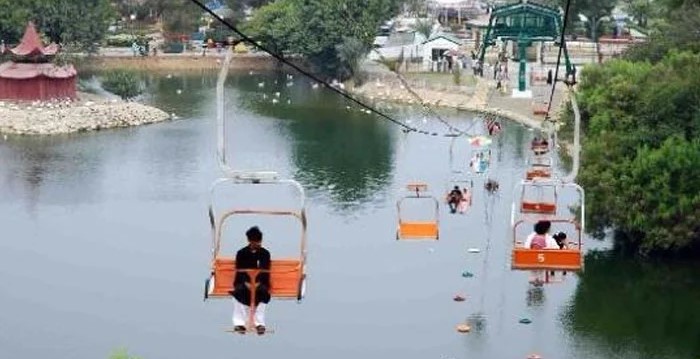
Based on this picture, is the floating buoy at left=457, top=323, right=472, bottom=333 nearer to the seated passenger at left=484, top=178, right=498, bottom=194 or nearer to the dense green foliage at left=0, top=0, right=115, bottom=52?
the seated passenger at left=484, top=178, right=498, bottom=194

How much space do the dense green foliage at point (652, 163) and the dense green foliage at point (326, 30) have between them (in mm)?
35004

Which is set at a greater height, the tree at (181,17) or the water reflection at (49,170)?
the tree at (181,17)

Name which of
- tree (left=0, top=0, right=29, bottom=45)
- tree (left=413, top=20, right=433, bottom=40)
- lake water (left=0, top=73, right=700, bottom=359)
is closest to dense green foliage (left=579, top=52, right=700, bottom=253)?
lake water (left=0, top=73, right=700, bottom=359)

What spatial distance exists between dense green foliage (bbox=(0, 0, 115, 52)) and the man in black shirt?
55.5 m

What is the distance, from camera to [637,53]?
43625 mm

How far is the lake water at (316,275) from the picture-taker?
26.6 m

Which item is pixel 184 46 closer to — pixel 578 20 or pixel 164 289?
pixel 578 20

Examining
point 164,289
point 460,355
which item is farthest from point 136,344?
point 460,355

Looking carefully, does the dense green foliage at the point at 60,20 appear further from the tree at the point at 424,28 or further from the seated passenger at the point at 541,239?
the seated passenger at the point at 541,239

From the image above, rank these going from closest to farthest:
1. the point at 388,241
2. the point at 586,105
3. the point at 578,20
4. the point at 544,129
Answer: the point at 388,241 → the point at 586,105 → the point at 544,129 → the point at 578,20

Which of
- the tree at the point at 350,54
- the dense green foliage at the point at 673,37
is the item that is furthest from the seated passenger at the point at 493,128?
the tree at the point at 350,54

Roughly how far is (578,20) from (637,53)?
30028 millimetres

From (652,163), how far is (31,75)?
32.1 meters

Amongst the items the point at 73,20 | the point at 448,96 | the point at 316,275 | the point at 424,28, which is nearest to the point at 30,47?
the point at 73,20
